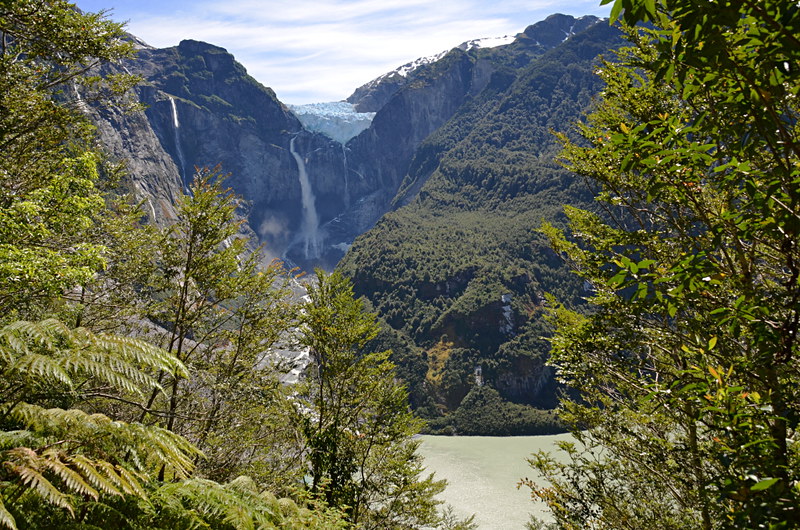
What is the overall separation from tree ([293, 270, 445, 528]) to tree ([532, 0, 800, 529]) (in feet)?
14.3

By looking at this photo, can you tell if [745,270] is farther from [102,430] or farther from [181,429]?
[181,429]

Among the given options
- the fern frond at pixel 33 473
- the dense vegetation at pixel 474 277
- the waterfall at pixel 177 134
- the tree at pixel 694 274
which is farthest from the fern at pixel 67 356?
the waterfall at pixel 177 134

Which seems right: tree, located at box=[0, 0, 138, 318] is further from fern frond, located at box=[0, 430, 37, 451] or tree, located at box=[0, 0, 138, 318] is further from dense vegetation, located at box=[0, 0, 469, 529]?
fern frond, located at box=[0, 430, 37, 451]

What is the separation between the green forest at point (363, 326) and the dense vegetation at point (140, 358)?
38 millimetres

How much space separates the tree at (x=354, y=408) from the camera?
1105 cm

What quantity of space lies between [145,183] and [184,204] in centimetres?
14030

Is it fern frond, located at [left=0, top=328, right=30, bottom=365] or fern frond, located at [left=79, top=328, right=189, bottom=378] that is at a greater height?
fern frond, located at [left=0, top=328, right=30, bottom=365]

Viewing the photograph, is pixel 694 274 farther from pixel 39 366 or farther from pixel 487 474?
pixel 487 474

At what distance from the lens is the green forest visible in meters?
2.04

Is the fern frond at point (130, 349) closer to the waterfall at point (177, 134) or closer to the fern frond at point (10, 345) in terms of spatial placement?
the fern frond at point (10, 345)

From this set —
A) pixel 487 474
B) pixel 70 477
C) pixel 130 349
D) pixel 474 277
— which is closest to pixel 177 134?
pixel 474 277

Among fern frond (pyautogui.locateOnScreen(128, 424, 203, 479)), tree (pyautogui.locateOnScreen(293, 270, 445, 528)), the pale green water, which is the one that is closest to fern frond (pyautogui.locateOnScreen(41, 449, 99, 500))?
fern frond (pyautogui.locateOnScreen(128, 424, 203, 479))

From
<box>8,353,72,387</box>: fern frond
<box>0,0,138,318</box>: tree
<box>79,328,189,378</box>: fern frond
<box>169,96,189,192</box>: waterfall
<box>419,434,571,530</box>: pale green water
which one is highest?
<box>169,96,189,192</box>: waterfall

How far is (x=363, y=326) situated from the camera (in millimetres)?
11688
